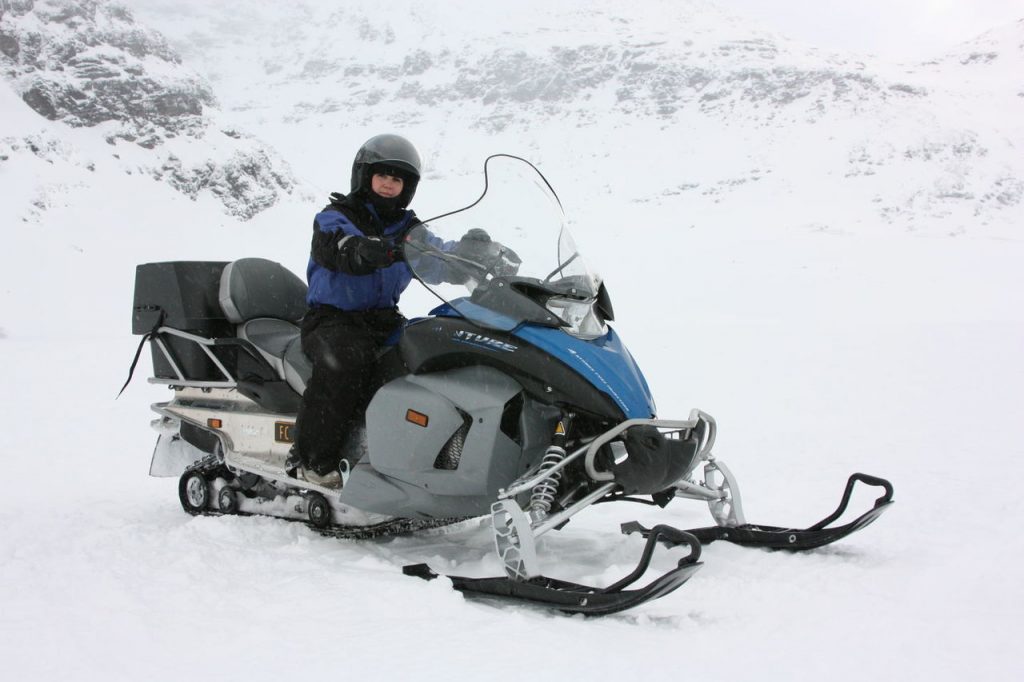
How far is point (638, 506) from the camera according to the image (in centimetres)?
487

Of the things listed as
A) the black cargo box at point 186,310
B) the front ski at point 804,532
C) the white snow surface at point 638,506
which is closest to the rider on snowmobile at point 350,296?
the white snow surface at point 638,506

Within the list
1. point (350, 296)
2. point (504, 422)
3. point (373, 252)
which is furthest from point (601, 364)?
point (350, 296)

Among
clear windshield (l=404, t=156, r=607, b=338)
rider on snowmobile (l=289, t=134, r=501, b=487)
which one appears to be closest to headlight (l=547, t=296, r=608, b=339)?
clear windshield (l=404, t=156, r=607, b=338)

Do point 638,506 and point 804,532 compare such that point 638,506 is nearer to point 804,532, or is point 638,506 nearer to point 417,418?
point 804,532

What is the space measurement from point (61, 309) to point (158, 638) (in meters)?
15.5


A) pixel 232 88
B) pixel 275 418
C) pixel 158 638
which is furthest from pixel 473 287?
pixel 232 88

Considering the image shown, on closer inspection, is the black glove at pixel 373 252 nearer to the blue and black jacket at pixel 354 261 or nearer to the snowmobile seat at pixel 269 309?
the blue and black jacket at pixel 354 261

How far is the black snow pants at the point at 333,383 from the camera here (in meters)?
3.50

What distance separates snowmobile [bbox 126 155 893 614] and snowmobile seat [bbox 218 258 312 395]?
0.02 m

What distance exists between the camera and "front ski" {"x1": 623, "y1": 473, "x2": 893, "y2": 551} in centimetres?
326

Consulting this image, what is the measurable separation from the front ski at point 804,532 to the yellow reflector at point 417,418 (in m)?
1.00

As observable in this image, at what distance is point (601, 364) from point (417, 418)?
81 centimetres

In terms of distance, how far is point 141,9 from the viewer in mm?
63875

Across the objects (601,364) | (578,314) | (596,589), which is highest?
(578,314)
